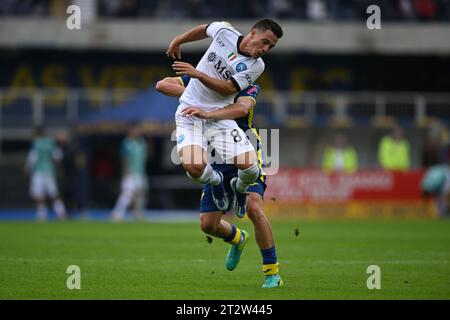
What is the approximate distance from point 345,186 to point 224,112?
17367 millimetres

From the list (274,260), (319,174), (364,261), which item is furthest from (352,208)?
(274,260)

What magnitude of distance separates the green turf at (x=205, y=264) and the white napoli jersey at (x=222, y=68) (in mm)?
1901

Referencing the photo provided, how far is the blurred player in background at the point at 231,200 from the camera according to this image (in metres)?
10.4

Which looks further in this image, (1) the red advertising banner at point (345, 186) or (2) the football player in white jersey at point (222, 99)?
(1) the red advertising banner at point (345, 186)

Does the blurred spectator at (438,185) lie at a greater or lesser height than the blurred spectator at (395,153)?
lesser

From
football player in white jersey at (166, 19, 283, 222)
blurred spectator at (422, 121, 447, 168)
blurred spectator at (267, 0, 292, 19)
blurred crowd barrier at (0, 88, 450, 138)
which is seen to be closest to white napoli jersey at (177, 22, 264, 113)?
football player in white jersey at (166, 19, 283, 222)

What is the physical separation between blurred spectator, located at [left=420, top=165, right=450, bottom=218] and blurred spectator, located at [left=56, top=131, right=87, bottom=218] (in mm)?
9412

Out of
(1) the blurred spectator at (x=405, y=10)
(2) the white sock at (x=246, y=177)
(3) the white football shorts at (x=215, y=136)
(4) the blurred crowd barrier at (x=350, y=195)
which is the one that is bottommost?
(4) the blurred crowd barrier at (x=350, y=195)

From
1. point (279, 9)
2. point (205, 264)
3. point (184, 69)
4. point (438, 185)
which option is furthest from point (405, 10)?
point (184, 69)

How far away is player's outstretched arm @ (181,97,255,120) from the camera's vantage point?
10.5 m

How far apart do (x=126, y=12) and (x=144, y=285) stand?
26.9 m

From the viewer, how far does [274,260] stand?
10.4m

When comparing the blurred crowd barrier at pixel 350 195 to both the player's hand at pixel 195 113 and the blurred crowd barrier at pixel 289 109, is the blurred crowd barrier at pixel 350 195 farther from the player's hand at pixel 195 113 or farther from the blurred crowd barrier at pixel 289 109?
the player's hand at pixel 195 113

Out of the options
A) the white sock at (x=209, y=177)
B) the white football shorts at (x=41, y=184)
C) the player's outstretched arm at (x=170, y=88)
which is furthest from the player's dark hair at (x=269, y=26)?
the white football shorts at (x=41, y=184)
